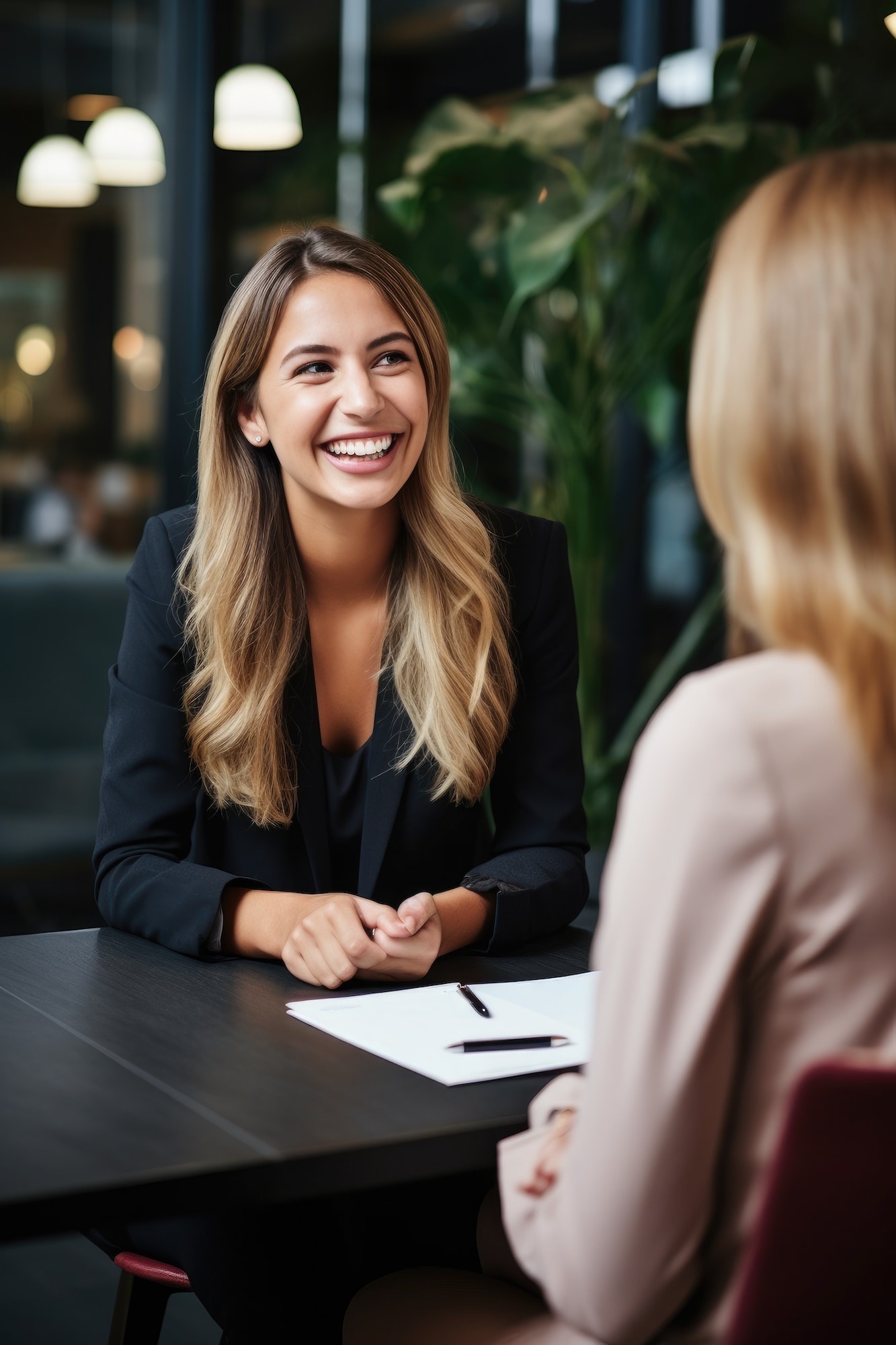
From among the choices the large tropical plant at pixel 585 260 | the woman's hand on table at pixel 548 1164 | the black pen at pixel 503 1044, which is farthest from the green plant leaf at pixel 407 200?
the woman's hand on table at pixel 548 1164

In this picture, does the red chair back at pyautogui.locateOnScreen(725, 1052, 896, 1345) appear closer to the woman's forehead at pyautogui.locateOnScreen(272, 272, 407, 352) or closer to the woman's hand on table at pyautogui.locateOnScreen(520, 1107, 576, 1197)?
the woman's hand on table at pyautogui.locateOnScreen(520, 1107, 576, 1197)

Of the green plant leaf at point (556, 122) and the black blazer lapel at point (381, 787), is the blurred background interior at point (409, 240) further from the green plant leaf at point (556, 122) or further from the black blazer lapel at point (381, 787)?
the black blazer lapel at point (381, 787)

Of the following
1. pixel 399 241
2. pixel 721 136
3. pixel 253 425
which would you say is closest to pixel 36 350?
pixel 399 241

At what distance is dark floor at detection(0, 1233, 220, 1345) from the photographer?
2.34 metres

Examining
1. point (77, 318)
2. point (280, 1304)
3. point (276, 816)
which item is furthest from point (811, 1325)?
point (77, 318)

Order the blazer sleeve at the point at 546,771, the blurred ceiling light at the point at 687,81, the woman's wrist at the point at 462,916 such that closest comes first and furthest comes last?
1. the woman's wrist at the point at 462,916
2. the blazer sleeve at the point at 546,771
3. the blurred ceiling light at the point at 687,81

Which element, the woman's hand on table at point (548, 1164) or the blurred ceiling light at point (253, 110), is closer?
the woman's hand on table at point (548, 1164)

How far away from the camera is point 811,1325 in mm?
852

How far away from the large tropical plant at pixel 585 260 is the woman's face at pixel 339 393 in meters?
1.53

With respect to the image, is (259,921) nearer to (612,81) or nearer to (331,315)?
(331,315)

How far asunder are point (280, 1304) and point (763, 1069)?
716 millimetres

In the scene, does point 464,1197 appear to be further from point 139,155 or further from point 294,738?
point 139,155

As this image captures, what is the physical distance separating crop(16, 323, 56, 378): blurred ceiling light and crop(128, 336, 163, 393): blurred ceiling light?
0.27m

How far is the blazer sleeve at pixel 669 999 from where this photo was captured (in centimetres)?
83
